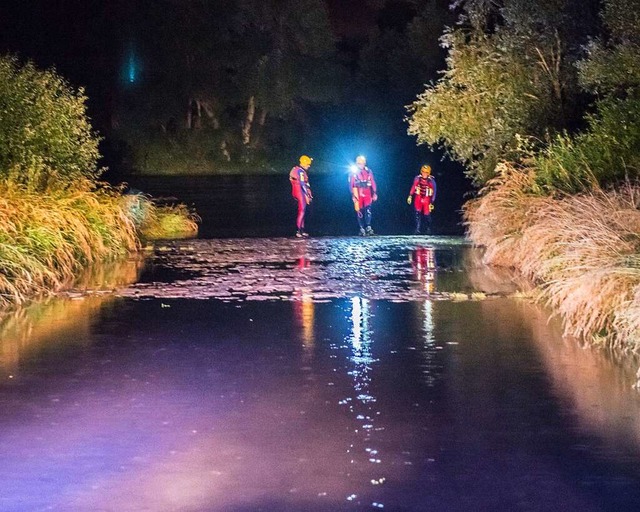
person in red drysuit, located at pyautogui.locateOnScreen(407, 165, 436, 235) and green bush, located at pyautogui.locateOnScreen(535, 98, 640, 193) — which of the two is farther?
person in red drysuit, located at pyautogui.locateOnScreen(407, 165, 436, 235)

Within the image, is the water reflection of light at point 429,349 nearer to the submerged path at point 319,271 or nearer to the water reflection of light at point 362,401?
the water reflection of light at point 362,401

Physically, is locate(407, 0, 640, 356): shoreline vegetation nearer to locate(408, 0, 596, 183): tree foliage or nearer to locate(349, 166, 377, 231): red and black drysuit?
locate(408, 0, 596, 183): tree foliage

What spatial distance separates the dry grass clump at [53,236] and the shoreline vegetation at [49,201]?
0.05 ft

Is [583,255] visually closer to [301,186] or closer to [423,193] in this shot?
[301,186]

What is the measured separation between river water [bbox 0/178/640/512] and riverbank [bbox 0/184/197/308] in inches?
21.3

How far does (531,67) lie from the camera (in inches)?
916

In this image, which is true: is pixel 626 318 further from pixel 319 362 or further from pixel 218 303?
pixel 218 303

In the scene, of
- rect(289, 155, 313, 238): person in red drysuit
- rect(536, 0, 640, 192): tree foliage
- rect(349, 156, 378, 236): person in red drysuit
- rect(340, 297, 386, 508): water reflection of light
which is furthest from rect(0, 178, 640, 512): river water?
rect(349, 156, 378, 236): person in red drysuit

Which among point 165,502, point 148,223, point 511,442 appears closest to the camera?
point 165,502

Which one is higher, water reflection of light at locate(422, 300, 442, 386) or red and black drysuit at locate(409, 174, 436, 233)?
red and black drysuit at locate(409, 174, 436, 233)

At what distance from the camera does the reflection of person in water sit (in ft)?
50.0

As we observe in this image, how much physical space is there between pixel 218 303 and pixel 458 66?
12.5 metres

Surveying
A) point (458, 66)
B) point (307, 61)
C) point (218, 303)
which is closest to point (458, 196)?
point (458, 66)

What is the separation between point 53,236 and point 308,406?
26.9 feet
